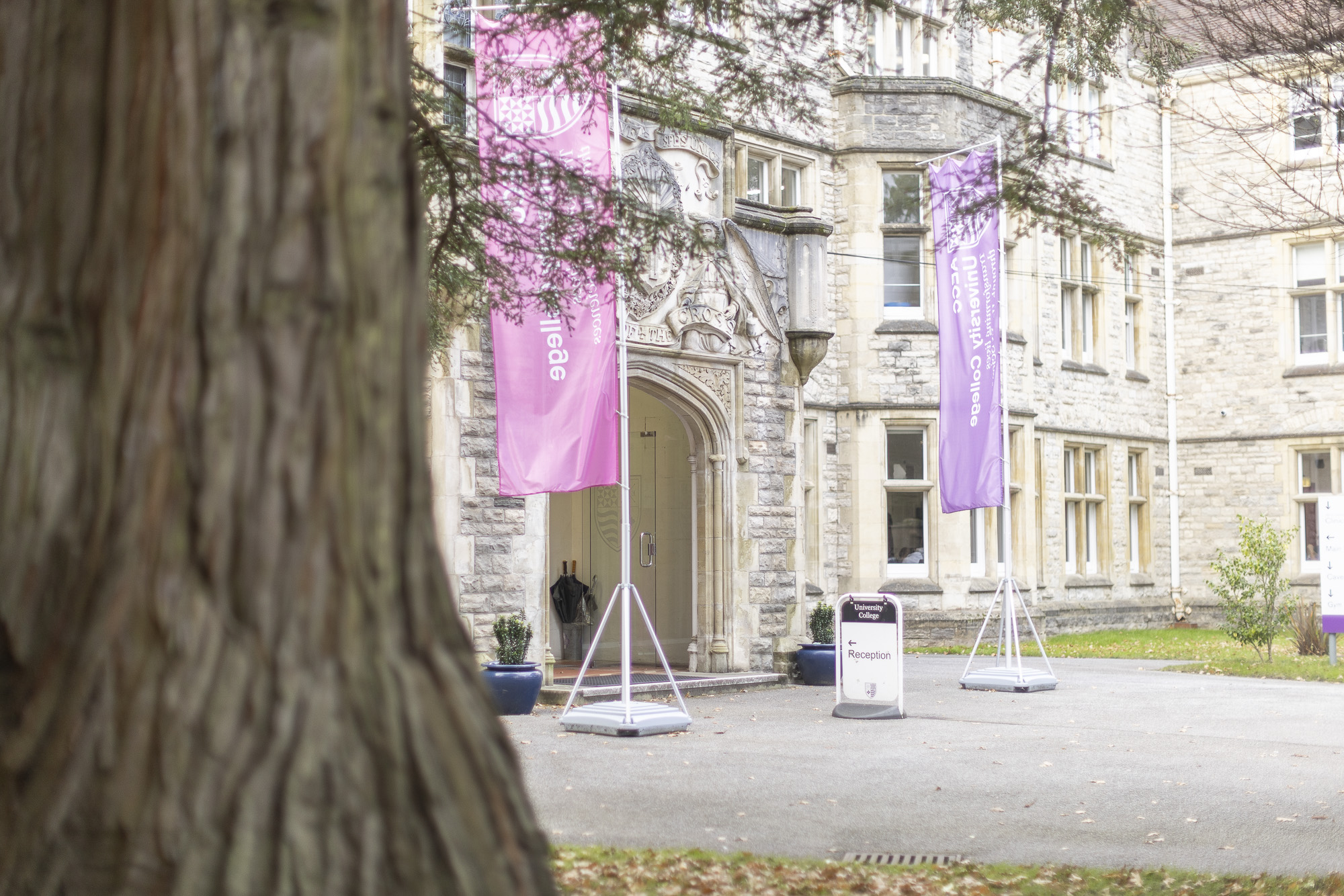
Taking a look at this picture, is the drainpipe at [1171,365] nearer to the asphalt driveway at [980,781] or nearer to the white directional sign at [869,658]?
the asphalt driveway at [980,781]

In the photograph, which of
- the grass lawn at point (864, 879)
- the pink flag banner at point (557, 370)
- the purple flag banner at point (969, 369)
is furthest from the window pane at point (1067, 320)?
the grass lawn at point (864, 879)

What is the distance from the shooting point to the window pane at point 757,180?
19.3 metres

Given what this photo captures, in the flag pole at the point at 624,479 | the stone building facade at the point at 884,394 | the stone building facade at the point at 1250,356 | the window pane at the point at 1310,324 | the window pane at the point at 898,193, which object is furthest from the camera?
the window pane at the point at 1310,324

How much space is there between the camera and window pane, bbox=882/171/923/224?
64.8 ft

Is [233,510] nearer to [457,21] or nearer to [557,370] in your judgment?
[557,370]

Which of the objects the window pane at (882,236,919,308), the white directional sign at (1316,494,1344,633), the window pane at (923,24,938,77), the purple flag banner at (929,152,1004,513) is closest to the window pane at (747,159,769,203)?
the window pane at (882,236,919,308)

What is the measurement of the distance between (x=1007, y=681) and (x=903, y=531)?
648 centimetres

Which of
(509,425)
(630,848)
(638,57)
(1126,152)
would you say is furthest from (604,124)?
(1126,152)

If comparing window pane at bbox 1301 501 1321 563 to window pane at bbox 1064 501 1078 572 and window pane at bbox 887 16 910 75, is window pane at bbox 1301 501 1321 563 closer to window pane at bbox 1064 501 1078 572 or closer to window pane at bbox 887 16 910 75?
window pane at bbox 1064 501 1078 572

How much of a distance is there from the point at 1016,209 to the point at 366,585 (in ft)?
17.0

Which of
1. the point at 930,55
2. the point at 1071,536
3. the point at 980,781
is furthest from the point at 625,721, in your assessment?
the point at 1071,536

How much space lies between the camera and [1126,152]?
82.9ft

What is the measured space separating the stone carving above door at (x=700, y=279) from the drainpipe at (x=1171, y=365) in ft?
43.5

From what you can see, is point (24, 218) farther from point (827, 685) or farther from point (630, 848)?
point (827, 685)
